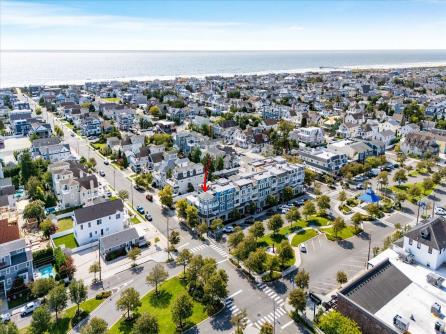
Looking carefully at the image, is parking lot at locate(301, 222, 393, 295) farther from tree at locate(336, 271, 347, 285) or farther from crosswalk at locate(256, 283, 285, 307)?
crosswalk at locate(256, 283, 285, 307)

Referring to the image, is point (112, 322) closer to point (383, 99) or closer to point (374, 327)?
point (374, 327)

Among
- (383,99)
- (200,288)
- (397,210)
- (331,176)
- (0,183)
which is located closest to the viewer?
(200,288)

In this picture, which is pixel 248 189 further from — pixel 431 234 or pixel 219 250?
pixel 431 234

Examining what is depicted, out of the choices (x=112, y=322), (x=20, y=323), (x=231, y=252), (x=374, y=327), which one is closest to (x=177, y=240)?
(x=231, y=252)

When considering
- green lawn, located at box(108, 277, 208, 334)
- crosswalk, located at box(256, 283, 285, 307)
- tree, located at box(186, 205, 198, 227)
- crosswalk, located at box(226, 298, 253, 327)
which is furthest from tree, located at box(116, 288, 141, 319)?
tree, located at box(186, 205, 198, 227)

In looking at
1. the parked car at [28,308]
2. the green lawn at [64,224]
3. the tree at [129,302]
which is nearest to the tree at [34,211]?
the green lawn at [64,224]
